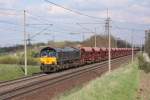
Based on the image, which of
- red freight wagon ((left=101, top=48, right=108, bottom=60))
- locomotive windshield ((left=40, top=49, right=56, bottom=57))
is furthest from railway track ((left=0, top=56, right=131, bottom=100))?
red freight wagon ((left=101, top=48, right=108, bottom=60))

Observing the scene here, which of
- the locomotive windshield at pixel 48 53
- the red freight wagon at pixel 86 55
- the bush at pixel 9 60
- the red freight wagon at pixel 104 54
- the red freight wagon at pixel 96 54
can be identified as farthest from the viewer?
the red freight wagon at pixel 104 54

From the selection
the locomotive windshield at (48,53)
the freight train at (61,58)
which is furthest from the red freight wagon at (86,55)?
the locomotive windshield at (48,53)

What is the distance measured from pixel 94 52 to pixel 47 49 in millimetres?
26731

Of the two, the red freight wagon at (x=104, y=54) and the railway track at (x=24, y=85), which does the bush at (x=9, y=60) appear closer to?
the red freight wagon at (x=104, y=54)

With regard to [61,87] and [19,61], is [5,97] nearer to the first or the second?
[61,87]

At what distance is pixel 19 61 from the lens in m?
68.0

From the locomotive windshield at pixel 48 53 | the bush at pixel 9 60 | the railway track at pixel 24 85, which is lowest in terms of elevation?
the railway track at pixel 24 85

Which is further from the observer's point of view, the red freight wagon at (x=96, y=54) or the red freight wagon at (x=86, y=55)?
the red freight wagon at (x=96, y=54)

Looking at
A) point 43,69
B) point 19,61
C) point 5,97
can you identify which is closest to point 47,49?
point 43,69

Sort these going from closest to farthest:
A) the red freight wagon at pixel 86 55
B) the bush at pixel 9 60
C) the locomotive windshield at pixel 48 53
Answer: the locomotive windshield at pixel 48 53, the bush at pixel 9 60, the red freight wagon at pixel 86 55

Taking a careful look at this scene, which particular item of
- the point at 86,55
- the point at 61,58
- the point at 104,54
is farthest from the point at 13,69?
the point at 104,54

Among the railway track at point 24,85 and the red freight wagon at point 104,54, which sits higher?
the red freight wagon at point 104,54

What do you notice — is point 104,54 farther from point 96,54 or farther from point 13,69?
point 13,69

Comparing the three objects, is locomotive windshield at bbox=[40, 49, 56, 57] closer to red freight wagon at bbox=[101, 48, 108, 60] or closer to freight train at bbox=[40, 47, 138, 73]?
freight train at bbox=[40, 47, 138, 73]
